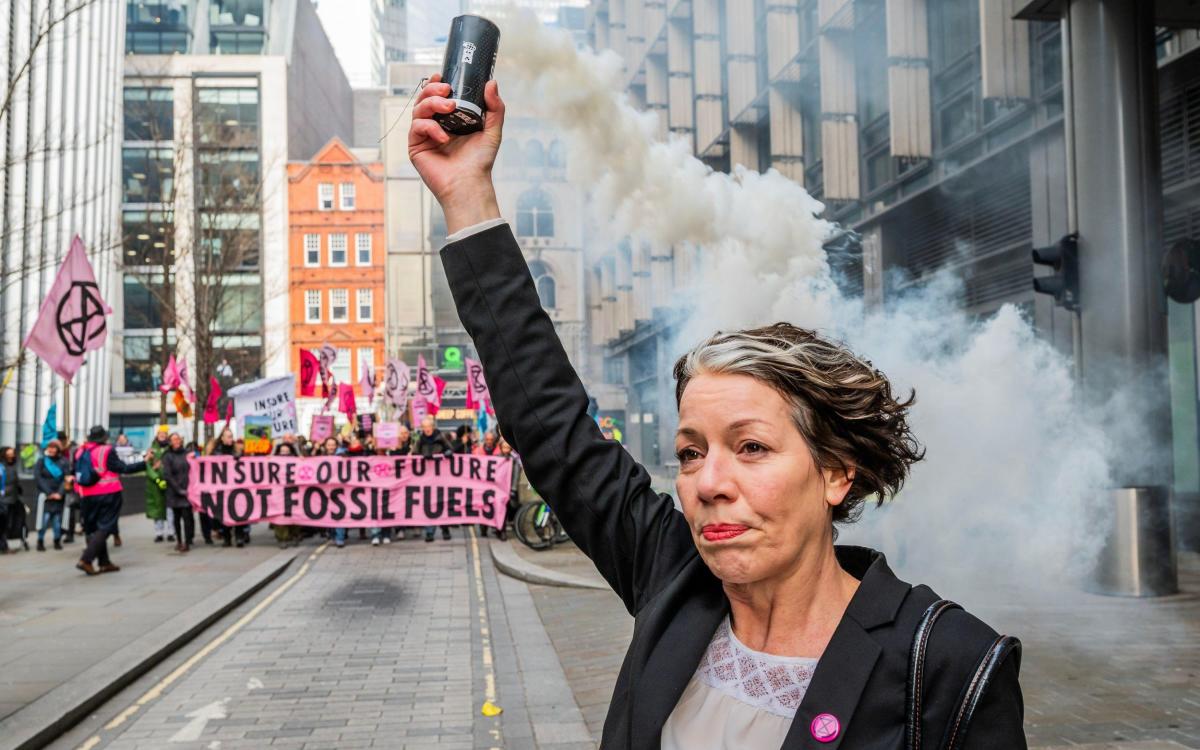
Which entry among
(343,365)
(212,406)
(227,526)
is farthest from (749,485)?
(343,365)

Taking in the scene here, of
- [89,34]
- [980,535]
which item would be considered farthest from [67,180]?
[980,535]

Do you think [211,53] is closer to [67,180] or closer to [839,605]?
[67,180]

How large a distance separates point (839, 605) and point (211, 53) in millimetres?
68118

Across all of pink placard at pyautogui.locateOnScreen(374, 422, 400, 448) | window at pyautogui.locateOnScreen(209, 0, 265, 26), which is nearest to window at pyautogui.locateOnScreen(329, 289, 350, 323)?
window at pyautogui.locateOnScreen(209, 0, 265, 26)

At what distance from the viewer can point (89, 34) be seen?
3606 centimetres

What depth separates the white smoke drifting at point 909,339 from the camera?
10375 millimetres

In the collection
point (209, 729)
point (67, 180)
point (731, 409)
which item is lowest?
point (209, 729)

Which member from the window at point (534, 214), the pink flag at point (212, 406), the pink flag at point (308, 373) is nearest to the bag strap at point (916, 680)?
the pink flag at point (308, 373)

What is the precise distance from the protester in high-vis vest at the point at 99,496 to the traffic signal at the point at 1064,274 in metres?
10.9

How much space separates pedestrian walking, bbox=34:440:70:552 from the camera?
17156mm

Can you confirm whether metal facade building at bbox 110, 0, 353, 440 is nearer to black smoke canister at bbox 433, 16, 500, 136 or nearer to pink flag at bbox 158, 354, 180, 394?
pink flag at bbox 158, 354, 180, 394

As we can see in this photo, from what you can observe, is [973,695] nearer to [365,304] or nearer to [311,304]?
[365,304]

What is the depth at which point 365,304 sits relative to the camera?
2279 inches

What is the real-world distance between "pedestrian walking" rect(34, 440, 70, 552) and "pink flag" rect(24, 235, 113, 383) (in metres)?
5.41
